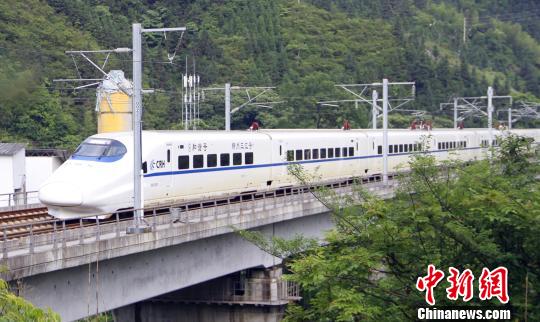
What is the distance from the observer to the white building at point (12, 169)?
43469mm

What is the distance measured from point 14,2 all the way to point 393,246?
62057 millimetres

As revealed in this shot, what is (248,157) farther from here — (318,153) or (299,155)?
(318,153)

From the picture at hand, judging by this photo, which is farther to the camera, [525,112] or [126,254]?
[525,112]

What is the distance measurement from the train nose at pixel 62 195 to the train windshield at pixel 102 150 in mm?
2147

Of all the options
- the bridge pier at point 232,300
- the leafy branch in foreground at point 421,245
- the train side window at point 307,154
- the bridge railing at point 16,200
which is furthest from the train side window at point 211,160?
the leafy branch in foreground at point 421,245

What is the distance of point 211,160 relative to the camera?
36.1 metres

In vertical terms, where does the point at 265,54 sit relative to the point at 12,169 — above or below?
above

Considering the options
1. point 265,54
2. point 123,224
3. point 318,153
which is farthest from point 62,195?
point 265,54

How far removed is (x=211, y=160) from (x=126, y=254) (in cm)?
1140

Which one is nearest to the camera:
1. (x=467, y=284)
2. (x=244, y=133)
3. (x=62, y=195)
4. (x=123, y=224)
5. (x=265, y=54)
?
(x=467, y=284)

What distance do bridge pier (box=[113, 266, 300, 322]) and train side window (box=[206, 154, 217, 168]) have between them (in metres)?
4.20

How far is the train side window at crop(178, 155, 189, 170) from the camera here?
111ft

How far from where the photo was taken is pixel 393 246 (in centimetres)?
1823

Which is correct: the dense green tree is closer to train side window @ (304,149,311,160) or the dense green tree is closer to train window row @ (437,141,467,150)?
train side window @ (304,149,311,160)
